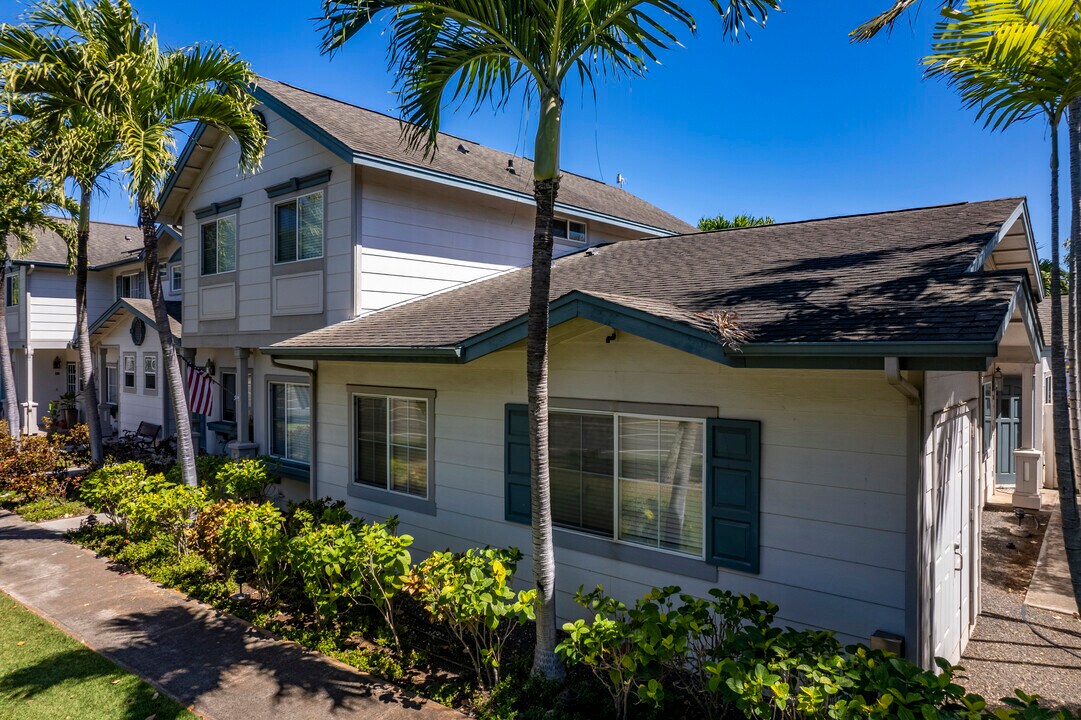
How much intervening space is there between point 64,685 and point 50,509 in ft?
27.0

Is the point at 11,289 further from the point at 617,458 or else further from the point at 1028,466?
the point at 1028,466

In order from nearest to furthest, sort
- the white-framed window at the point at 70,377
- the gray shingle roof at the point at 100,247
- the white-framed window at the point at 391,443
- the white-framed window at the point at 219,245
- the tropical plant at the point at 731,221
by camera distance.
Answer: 1. the white-framed window at the point at 391,443
2. the white-framed window at the point at 219,245
3. the gray shingle roof at the point at 100,247
4. the tropical plant at the point at 731,221
5. the white-framed window at the point at 70,377

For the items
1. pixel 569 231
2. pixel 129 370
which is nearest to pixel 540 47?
pixel 569 231

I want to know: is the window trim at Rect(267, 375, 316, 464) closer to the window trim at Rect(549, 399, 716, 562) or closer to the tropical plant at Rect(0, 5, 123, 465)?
the tropical plant at Rect(0, 5, 123, 465)

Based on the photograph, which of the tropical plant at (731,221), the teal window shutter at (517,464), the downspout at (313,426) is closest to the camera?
the teal window shutter at (517,464)

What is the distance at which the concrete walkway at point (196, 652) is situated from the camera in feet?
18.0

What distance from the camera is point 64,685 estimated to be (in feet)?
19.1

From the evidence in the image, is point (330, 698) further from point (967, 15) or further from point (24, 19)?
point (24, 19)

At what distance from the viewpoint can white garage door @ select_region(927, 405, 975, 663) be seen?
561 centimetres

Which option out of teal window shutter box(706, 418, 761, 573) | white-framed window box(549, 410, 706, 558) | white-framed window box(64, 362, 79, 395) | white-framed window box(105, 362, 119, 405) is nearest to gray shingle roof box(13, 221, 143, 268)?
white-framed window box(105, 362, 119, 405)

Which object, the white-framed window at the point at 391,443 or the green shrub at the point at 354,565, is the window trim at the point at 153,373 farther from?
the green shrub at the point at 354,565

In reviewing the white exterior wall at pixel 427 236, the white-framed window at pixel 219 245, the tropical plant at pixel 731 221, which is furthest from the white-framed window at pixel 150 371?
the tropical plant at pixel 731 221

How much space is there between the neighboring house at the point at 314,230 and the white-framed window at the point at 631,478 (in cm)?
541

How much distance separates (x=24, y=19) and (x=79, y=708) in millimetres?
9308
